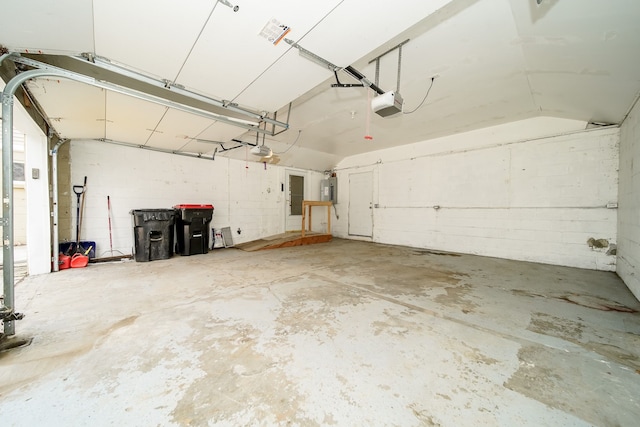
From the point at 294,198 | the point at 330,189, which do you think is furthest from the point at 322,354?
the point at 330,189

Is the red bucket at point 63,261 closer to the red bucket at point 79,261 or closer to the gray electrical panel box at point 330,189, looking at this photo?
the red bucket at point 79,261

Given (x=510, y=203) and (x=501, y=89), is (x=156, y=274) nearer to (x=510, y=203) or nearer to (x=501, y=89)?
(x=501, y=89)

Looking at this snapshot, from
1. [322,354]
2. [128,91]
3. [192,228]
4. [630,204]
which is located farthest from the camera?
[192,228]

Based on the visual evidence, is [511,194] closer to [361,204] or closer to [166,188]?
[361,204]

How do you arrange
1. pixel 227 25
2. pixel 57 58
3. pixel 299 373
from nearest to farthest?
1. pixel 299 373
2. pixel 227 25
3. pixel 57 58

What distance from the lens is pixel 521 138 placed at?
4.64 meters

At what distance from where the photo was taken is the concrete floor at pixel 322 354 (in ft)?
3.94

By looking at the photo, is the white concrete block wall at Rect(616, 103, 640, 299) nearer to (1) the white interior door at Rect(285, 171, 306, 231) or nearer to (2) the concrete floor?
(2) the concrete floor

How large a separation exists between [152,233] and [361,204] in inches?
214

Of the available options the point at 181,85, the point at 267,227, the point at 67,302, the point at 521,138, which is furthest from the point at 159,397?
the point at 521,138

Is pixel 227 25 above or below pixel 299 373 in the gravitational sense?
above

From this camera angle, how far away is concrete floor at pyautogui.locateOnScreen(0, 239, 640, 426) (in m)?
1.20

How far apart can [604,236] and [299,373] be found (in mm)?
5417

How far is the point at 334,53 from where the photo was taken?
1899 mm
